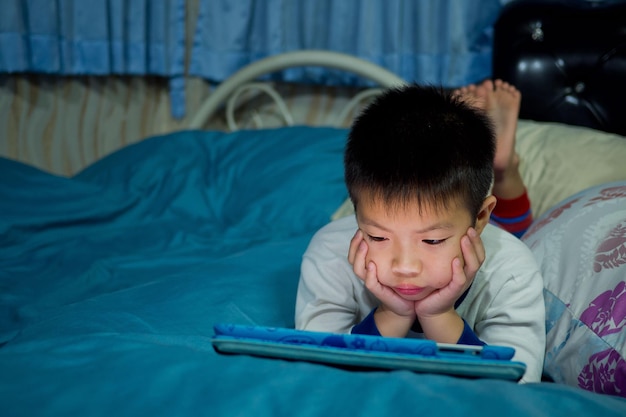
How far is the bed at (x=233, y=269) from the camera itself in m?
0.69

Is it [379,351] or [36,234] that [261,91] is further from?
[379,351]

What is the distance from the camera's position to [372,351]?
73 cm

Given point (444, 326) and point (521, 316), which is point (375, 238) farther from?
point (521, 316)

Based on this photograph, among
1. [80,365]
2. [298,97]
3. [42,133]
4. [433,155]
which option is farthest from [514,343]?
[42,133]

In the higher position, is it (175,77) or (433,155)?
(433,155)

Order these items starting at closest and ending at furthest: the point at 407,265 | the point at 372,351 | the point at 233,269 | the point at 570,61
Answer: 1. the point at 372,351
2. the point at 407,265
3. the point at 233,269
4. the point at 570,61

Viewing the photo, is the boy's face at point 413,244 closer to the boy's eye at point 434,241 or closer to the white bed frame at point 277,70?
the boy's eye at point 434,241

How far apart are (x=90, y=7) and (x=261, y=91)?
0.66 metres

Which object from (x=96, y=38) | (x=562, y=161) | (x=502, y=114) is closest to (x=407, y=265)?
(x=502, y=114)

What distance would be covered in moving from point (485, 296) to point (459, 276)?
0.69 ft

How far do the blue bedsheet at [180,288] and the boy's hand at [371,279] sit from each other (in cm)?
23

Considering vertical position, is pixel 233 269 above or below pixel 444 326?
below

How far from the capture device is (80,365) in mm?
769

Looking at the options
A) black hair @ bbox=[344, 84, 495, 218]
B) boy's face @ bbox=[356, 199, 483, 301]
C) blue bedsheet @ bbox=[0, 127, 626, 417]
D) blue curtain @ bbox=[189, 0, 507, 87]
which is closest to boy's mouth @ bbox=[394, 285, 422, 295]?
boy's face @ bbox=[356, 199, 483, 301]
